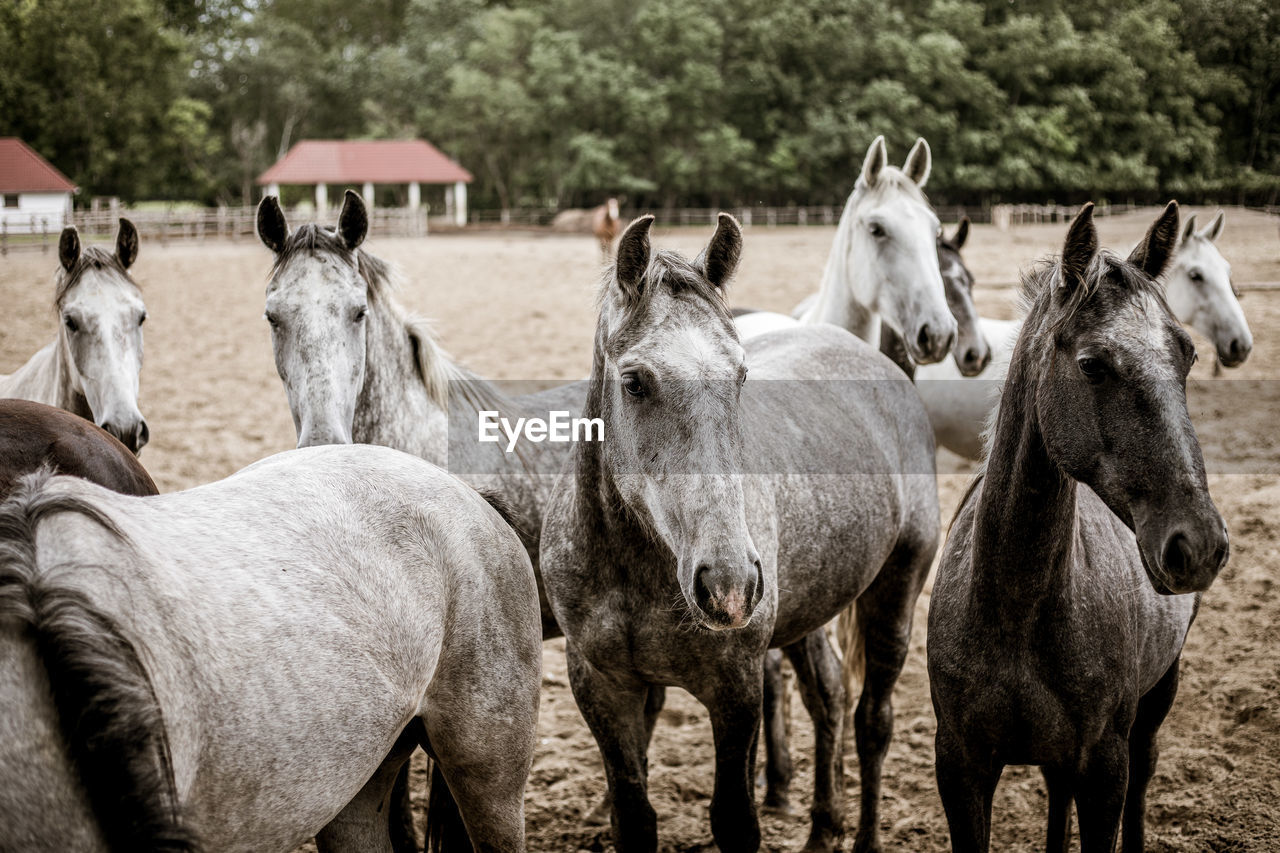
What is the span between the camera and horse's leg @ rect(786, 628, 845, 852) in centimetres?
346

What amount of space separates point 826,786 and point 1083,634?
147 centimetres

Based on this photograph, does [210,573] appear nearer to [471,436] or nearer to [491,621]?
[491,621]

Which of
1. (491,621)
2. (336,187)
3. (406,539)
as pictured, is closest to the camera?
(406,539)

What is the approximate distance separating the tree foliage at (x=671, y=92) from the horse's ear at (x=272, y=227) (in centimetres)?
721

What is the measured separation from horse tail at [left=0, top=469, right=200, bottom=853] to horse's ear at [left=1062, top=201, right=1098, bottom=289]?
2.07 m

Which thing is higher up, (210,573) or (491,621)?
(210,573)

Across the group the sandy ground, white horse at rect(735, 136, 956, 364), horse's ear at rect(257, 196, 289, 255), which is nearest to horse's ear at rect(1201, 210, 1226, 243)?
the sandy ground

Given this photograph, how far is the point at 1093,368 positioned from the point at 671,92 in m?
34.3

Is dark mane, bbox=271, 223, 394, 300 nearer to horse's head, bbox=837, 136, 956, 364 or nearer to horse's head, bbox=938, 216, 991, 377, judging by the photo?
horse's head, bbox=837, 136, 956, 364

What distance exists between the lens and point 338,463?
2.13 m

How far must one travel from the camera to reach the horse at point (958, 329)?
4844mm

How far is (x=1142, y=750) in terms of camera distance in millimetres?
2926

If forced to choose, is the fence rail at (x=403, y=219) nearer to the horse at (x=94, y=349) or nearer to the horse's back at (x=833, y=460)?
the horse at (x=94, y=349)

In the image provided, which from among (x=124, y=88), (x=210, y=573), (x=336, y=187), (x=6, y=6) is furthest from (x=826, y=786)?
(x=336, y=187)
